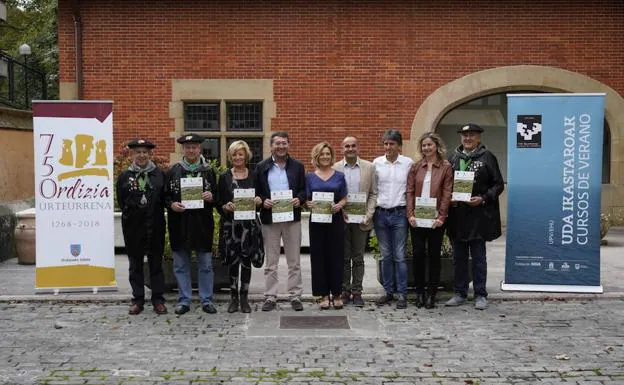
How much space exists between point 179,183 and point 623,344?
4.37m

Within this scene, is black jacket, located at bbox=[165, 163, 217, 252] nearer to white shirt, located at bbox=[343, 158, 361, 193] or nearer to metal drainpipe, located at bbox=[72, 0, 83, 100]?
white shirt, located at bbox=[343, 158, 361, 193]

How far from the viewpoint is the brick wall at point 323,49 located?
540 inches

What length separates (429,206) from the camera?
287 inches

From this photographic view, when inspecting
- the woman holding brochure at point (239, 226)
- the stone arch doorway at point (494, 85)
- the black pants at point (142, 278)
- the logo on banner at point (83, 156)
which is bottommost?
the black pants at point (142, 278)

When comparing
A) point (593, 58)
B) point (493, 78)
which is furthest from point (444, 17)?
point (593, 58)

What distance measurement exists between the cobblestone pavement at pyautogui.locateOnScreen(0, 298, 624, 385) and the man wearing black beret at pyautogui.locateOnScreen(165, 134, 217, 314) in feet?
0.82

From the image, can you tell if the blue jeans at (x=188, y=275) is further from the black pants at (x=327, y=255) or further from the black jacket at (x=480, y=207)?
the black jacket at (x=480, y=207)

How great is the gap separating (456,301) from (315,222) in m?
1.78

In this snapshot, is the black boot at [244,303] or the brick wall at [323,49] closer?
the black boot at [244,303]

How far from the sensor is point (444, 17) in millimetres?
13859

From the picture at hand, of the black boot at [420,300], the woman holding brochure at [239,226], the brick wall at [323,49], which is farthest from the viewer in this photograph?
the brick wall at [323,49]

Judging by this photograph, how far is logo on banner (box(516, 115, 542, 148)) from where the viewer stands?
798 cm

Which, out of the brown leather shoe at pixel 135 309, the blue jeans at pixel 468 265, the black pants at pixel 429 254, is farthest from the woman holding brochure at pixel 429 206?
the brown leather shoe at pixel 135 309

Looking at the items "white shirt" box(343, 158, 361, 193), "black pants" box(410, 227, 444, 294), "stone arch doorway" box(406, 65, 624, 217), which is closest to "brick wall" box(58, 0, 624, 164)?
"stone arch doorway" box(406, 65, 624, 217)
